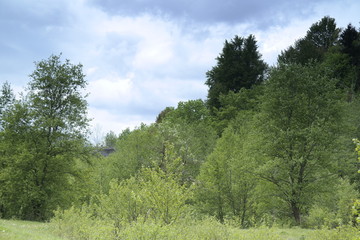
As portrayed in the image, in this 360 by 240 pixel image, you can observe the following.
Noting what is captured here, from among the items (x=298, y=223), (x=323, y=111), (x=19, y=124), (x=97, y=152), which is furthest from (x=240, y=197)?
(x=19, y=124)

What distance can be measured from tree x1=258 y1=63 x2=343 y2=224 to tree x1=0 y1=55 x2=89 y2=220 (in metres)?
16.6

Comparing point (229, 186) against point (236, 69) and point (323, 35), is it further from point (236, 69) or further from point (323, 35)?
point (323, 35)

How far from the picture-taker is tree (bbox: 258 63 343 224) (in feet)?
74.2

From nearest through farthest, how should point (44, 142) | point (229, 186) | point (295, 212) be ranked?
point (295, 212), point (229, 186), point (44, 142)

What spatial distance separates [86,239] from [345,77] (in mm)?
42545

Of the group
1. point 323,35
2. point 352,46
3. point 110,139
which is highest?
point 323,35

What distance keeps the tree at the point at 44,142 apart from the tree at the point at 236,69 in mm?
26266

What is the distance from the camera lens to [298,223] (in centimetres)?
2361

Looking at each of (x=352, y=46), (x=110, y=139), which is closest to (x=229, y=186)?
(x=352, y=46)

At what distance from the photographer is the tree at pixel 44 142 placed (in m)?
26.0

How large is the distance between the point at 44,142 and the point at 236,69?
33532 mm

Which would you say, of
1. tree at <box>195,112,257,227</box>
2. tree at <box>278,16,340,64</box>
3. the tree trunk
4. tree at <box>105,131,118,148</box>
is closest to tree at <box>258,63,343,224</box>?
the tree trunk

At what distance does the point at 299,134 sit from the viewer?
73.2 feet

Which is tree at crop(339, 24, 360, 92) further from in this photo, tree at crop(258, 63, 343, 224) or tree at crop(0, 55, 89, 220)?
tree at crop(0, 55, 89, 220)
